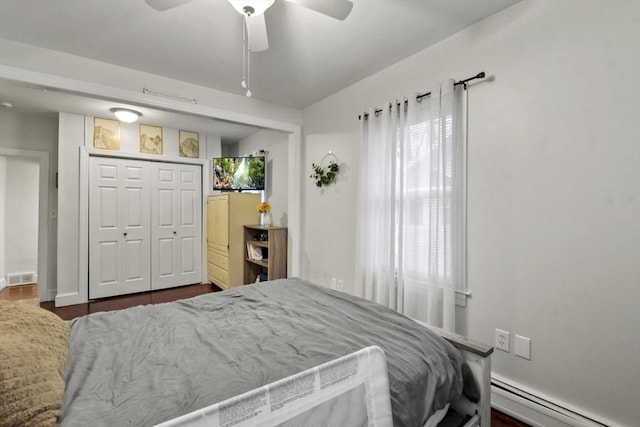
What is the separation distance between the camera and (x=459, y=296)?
2.01 meters

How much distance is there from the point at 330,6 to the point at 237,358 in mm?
1754

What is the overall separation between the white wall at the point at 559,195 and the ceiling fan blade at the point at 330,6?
993mm

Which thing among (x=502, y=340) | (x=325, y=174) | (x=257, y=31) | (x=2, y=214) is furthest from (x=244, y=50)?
(x=2, y=214)

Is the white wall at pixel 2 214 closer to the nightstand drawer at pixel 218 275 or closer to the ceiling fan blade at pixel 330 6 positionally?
the nightstand drawer at pixel 218 275

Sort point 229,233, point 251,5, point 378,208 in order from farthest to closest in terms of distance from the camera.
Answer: point 229,233 < point 378,208 < point 251,5

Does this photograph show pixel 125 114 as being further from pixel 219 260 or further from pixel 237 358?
pixel 237 358

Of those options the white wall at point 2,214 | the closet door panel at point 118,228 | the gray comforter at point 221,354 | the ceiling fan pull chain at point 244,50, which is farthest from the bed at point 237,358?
the white wall at point 2,214

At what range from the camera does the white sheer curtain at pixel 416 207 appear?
6.55 ft

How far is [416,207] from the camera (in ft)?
7.27

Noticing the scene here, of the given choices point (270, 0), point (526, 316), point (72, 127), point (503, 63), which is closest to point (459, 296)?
point (526, 316)

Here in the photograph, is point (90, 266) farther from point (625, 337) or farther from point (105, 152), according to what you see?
point (625, 337)

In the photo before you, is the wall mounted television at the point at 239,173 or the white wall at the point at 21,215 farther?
the white wall at the point at 21,215

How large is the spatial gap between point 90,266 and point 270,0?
4182mm

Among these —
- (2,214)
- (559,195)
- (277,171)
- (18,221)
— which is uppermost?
(277,171)
